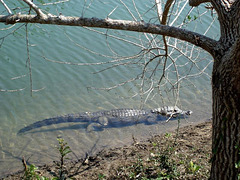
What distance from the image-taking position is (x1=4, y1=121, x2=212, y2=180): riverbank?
4508 mm

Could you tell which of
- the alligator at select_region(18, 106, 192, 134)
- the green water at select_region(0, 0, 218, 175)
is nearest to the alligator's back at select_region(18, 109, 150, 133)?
the alligator at select_region(18, 106, 192, 134)

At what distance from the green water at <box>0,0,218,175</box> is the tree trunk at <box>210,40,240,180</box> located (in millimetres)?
2487

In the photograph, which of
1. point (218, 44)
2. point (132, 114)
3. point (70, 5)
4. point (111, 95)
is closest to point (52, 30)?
point (70, 5)

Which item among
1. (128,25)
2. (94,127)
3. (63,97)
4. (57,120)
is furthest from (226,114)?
(63,97)

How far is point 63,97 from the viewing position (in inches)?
314

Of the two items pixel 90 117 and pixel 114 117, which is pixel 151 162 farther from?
pixel 90 117

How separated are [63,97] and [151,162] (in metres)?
3.67

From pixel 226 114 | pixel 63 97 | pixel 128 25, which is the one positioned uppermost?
pixel 128 25

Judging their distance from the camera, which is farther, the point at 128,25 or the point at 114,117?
the point at 114,117

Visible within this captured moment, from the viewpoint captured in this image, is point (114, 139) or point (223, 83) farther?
point (114, 139)

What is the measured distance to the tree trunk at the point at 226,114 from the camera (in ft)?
9.77

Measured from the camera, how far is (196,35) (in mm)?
3219

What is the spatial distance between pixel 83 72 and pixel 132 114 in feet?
6.90

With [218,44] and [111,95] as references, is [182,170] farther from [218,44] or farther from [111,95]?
[111,95]
